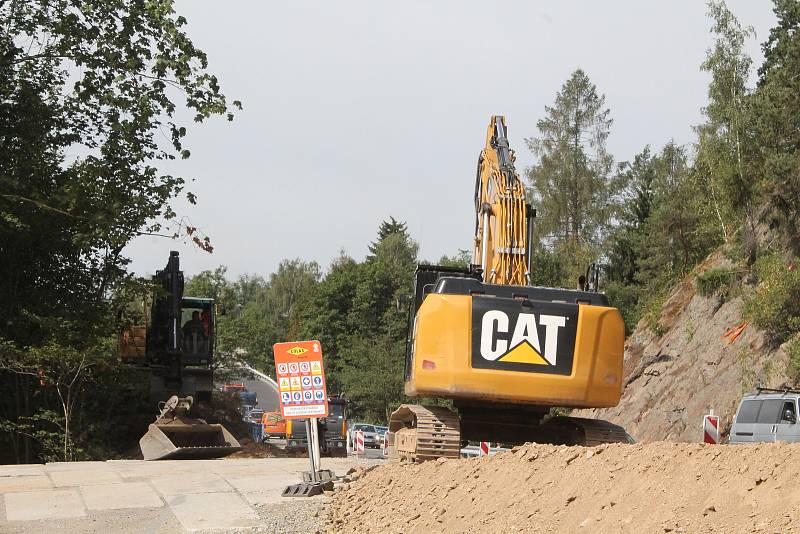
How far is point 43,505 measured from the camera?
12836mm

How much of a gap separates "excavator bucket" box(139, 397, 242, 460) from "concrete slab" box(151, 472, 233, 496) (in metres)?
4.66

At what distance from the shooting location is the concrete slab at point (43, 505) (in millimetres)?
12148

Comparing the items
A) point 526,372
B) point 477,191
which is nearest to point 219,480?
point 526,372

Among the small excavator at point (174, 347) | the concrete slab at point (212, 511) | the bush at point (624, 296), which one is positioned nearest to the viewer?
the concrete slab at point (212, 511)

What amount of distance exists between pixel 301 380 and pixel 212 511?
201 centimetres

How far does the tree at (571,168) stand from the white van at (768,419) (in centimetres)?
4791

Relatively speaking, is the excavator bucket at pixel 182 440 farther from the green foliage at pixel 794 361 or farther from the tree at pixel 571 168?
the tree at pixel 571 168

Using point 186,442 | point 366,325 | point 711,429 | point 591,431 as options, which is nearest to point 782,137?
point 711,429

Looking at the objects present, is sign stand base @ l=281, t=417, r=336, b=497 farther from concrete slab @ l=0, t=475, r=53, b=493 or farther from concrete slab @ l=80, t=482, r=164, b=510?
concrete slab @ l=0, t=475, r=53, b=493

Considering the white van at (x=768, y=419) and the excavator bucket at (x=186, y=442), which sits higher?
the white van at (x=768, y=419)

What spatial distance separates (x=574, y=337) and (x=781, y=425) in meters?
8.64

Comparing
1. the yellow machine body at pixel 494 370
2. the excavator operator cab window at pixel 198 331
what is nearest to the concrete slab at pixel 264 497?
the yellow machine body at pixel 494 370

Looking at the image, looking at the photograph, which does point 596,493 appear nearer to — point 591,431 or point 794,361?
point 591,431

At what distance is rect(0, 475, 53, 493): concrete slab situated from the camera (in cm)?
1422
